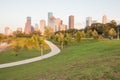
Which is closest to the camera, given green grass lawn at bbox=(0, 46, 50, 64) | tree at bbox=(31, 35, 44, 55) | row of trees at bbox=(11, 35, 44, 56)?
green grass lawn at bbox=(0, 46, 50, 64)

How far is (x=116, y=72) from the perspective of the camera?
1720cm

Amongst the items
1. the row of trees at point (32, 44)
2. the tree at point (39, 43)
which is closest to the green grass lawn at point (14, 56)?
the row of trees at point (32, 44)

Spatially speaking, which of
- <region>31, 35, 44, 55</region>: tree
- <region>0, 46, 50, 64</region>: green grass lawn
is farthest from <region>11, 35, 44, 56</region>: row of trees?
<region>0, 46, 50, 64</region>: green grass lawn

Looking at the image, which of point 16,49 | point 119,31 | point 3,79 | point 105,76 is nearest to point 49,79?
point 105,76

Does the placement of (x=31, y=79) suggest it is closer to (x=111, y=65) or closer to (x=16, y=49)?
(x=111, y=65)

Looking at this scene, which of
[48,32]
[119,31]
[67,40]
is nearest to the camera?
[67,40]

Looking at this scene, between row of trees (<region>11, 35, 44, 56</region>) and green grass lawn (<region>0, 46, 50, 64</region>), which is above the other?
row of trees (<region>11, 35, 44, 56</region>)

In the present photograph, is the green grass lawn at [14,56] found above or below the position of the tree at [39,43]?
below

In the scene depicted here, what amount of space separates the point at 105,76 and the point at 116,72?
1231mm

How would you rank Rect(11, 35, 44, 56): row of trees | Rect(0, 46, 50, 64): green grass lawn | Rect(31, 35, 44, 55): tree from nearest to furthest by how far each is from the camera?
Rect(0, 46, 50, 64): green grass lawn < Rect(11, 35, 44, 56): row of trees < Rect(31, 35, 44, 55): tree

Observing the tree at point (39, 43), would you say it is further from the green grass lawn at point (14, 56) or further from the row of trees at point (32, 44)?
the green grass lawn at point (14, 56)

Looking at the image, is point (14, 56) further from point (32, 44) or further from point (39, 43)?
point (32, 44)

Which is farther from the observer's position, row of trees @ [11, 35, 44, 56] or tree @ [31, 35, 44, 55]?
tree @ [31, 35, 44, 55]

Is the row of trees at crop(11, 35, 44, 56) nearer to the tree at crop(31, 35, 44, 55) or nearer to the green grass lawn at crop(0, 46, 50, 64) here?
the tree at crop(31, 35, 44, 55)
